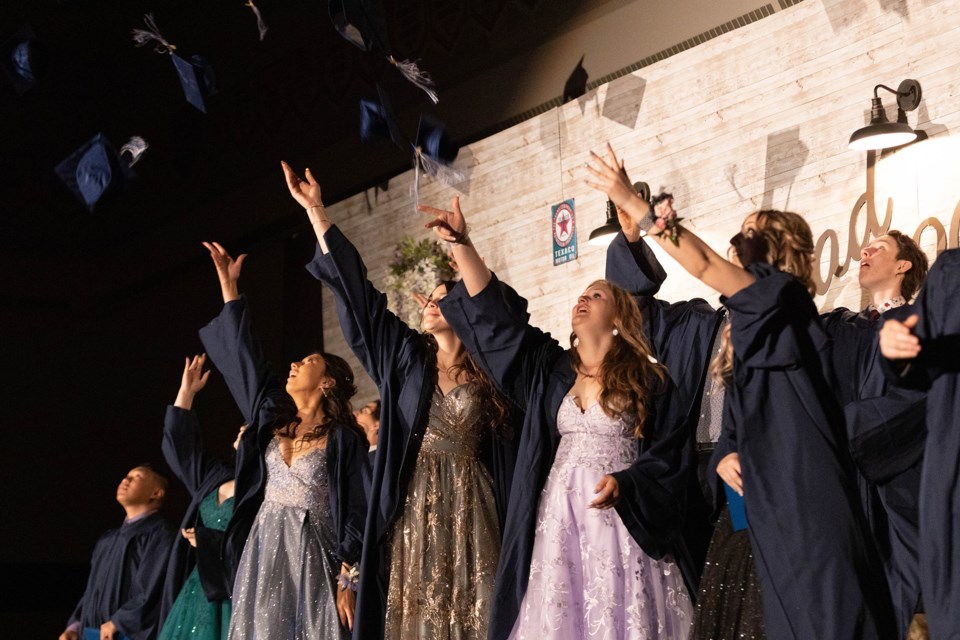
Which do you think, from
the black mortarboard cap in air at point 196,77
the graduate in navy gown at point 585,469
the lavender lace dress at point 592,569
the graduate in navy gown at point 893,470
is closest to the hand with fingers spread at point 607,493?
the graduate in navy gown at point 585,469

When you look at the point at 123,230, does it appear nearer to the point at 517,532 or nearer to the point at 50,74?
the point at 50,74

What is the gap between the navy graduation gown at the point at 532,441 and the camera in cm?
326

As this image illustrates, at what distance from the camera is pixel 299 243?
8227 millimetres

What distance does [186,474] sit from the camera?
546cm

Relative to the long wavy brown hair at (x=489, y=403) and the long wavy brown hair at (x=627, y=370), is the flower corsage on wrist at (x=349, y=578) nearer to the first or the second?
the long wavy brown hair at (x=489, y=403)

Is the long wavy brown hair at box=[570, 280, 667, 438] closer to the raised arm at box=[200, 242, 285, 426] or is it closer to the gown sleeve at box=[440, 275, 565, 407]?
the gown sleeve at box=[440, 275, 565, 407]

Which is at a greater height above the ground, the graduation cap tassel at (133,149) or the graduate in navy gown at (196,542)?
the graduation cap tassel at (133,149)

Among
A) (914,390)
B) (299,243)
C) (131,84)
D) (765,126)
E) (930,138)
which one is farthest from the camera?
(131,84)

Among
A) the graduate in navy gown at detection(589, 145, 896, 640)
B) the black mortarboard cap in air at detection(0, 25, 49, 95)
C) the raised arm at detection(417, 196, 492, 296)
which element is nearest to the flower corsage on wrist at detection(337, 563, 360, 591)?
the raised arm at detection(417, 196, 492, 296)

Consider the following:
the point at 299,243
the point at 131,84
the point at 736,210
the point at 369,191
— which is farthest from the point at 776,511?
the point at 131,84

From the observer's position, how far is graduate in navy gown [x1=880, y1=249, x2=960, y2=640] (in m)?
2.43

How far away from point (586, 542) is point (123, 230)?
6.91 metres

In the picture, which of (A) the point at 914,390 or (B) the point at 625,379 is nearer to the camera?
(A) the point at 914,390

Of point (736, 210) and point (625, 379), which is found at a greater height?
point (736, 210)
